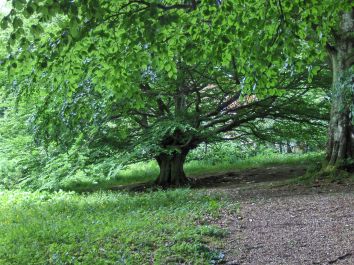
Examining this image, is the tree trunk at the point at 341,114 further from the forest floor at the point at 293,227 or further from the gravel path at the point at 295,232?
the gravel path at the point at 295,232

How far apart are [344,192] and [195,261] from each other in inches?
153

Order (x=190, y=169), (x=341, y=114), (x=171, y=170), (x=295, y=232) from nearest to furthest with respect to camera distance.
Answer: (x=295, y=232), (x=341, y=114), (x=171, y=170), (x=190, y=169)

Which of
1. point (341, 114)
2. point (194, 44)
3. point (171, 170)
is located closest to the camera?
point (194, 44)

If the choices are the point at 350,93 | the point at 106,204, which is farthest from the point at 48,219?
the point at 350,93

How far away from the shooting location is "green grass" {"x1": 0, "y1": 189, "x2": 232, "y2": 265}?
185 inches

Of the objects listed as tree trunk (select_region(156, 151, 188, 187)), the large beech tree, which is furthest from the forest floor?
tree trunk (select_region(156, 151, 188, 187))

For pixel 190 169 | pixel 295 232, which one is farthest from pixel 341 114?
pixel 190 169

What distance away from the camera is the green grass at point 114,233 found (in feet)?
15.4

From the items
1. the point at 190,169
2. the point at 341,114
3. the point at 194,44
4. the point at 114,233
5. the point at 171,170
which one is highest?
the point at 194,44

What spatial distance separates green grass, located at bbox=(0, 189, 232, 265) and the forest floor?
33 cm

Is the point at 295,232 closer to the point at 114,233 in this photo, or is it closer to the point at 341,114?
the point at 114,233

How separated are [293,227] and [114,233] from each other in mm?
2240

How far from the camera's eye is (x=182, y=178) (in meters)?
13.2

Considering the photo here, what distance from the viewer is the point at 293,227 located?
546 cm
